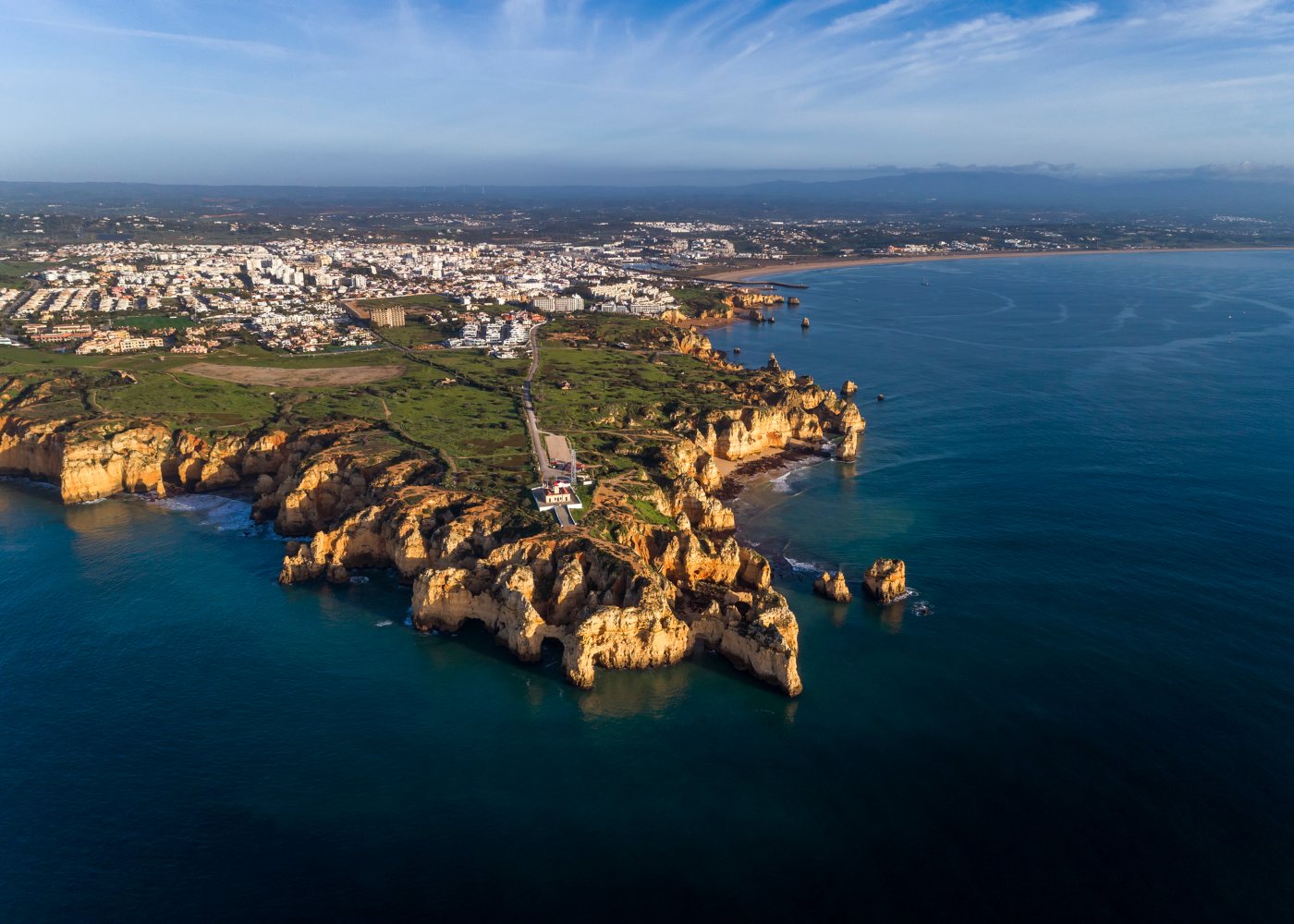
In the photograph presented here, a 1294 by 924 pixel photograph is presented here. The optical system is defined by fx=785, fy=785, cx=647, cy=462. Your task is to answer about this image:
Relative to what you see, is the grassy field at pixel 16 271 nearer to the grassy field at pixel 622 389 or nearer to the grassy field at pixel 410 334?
the grassy field at pixel 410 334

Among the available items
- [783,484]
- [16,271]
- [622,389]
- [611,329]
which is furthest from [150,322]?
[783,484]

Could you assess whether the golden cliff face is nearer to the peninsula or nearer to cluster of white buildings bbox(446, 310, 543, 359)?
the peninsula

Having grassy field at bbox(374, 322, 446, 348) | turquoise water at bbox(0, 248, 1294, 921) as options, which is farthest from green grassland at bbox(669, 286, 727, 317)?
turquoise water at bbox(0, 248, 1294, 921)

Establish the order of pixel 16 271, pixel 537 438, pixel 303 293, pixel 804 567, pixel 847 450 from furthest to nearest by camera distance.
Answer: pixel 16 271
pixel 303 293
pixel 847 450
pixel 537 438
pixel 804 567

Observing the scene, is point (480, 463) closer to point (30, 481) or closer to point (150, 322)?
point (30, 481)

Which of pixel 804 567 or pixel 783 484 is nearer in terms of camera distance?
pixel 804 567

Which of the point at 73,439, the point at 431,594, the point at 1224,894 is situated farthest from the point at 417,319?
the point at 1224,894

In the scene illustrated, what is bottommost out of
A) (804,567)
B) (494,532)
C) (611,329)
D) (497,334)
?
(804,567)

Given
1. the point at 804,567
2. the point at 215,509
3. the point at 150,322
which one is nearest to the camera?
the point at 804,567
